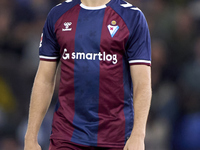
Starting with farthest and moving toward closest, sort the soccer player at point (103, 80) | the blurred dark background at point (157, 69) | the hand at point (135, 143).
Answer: the blurred dark background at point (157, 69) < the soccer player at point (103, 80) < the hand at point (135, 143)

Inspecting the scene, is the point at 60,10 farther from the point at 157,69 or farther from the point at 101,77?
the point at 157,69

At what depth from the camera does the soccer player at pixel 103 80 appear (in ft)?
11.7

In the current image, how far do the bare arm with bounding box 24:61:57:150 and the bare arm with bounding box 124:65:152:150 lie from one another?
65 centimetres

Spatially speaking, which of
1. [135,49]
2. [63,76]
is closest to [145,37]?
[135,49]

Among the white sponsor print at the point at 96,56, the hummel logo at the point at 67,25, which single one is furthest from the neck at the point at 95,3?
the white sponsor print at the point at 96,56

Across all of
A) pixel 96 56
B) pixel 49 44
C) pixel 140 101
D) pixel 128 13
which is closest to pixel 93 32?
pixel 96 56

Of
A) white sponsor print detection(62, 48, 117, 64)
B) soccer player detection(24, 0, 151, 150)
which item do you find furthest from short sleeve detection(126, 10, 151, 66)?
white sponsor print detection(62, 48, 117, 64)

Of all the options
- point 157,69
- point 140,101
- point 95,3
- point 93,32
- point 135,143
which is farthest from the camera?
point 157,69

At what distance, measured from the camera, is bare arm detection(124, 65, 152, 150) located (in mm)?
3418

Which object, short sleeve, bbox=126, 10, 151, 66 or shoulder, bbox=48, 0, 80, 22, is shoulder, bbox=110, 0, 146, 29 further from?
shoulder, bbox=48, 0, 80, 22

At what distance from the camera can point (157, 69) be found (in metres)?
7.39

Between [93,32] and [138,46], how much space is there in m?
0.34

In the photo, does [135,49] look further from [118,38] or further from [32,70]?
[32,70]

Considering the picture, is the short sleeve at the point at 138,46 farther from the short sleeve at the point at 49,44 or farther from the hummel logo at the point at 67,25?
the short sleeve at the point at 49,44
